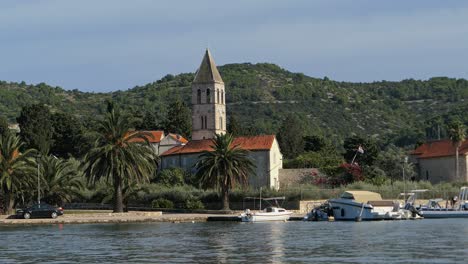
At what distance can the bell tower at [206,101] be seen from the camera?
5566 inches

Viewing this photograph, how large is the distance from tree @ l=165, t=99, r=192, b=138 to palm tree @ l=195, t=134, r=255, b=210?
5939 centimetres

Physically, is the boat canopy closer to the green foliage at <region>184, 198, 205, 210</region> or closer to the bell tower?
the green foliage at <region>184, 198, 205, 210</region>

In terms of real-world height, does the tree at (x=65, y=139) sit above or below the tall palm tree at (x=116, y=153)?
above

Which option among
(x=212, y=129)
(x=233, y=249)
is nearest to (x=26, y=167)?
(x=233, y=249)

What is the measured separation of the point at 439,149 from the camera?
426ft

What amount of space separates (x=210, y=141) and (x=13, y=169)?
40103 mm

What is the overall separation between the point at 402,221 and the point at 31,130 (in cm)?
6856

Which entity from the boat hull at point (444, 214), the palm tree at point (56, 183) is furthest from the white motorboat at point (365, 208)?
the palm tree at point (56, 183)

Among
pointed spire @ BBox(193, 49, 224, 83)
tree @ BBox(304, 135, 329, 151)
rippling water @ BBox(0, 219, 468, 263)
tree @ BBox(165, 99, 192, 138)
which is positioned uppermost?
pointed spire @ BBox(193, 49, 224, 83)

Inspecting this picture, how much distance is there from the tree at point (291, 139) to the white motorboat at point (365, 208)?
5908cm

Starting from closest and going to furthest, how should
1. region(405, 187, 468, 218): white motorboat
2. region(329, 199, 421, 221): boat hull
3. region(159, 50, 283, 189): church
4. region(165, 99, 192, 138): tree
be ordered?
region(329, 199, 421, 221): boat hull
region(405, 187, 468, 218): white motorboat
region(159, 50, 283, 189): church
region(165, 99, 192, 138): tree

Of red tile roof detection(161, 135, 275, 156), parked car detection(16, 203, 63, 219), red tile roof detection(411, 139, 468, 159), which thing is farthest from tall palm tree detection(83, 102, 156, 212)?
red tile roof detection(411, 139, 468, 159)

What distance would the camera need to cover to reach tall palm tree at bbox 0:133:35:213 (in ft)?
303

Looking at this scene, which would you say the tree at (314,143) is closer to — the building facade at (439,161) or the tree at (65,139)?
the building facade at (439,161)
